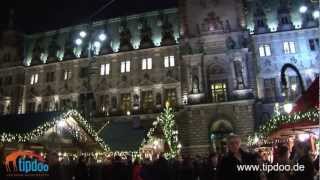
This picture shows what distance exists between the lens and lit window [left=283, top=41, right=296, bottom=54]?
3959cm

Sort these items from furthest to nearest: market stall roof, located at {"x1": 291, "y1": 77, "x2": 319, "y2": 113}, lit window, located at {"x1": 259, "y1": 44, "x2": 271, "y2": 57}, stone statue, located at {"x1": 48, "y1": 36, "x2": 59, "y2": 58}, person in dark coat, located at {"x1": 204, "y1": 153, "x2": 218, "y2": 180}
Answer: stone statue, located at {"x1": 48, "y1": 36, "x2": 59, "y2": 58}
lit window, located at {"x1": 259, "y1": 44, "x2": 271, "y2": 57}
person in dark coat, located at {"x1": 204, "y1": 153, "x2": 218, "y2": 180}
market stall roof, located at {"x1": 291, "y1": 77, "x2": 319, "y2": 113}

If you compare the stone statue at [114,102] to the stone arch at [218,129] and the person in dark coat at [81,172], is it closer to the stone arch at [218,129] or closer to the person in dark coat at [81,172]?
the stone arch at [218,129]

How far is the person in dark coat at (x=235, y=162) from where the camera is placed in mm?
6453

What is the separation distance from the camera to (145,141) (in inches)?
1232

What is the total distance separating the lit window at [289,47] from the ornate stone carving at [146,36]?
15.1m

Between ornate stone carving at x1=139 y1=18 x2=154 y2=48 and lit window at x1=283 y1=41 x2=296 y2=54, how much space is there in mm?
15074

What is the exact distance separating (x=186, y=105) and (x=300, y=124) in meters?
25.2

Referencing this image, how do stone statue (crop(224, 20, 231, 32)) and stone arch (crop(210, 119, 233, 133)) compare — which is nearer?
stone arch (crop(210, 119, 233, 133))

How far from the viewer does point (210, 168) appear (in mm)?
14602

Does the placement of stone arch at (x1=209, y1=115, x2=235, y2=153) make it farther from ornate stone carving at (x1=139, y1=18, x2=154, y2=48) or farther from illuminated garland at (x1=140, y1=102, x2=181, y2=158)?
ornate stone carving at (x1=139, y1=18, x2=154, y2=48)

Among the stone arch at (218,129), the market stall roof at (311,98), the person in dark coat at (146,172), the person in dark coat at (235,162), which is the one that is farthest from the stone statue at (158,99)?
the person in dark coat at (235,162)

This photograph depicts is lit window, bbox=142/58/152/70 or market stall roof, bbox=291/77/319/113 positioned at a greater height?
lit window, bbox=142/58/152/70

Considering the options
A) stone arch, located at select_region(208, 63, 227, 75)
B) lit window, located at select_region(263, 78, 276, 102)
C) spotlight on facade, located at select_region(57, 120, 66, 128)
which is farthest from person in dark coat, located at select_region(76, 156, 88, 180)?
lit window, located at select_region(263, 78, 276, 102)

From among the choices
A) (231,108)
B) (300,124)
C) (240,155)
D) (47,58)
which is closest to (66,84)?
(47,58)
